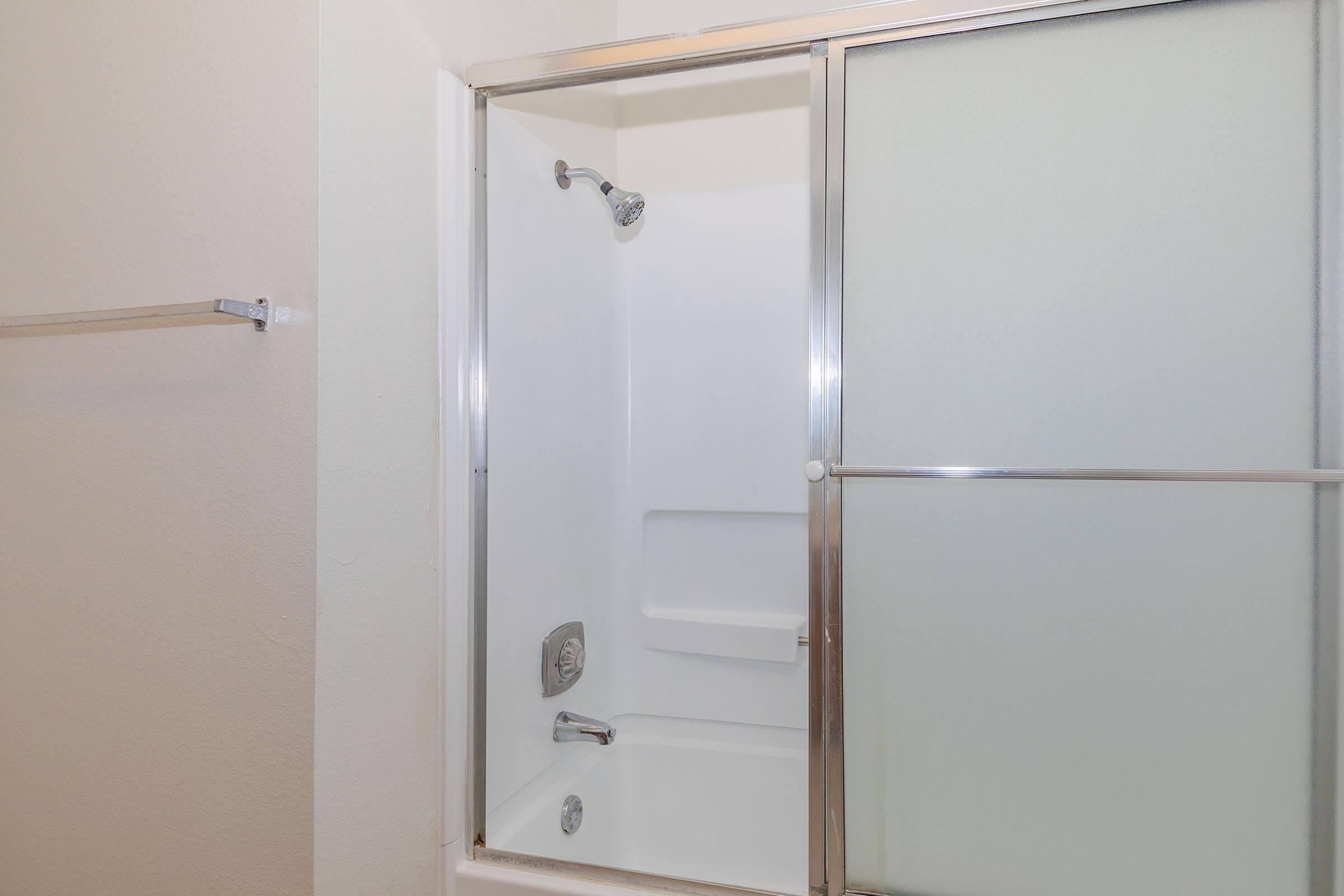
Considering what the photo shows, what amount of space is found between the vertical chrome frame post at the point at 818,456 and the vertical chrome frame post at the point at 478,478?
0.58 metres

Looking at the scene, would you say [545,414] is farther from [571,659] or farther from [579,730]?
[579,730]

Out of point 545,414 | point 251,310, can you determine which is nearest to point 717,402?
point 545,414

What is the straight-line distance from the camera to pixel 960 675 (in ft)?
Answer: 3.92

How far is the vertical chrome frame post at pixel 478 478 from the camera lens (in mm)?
1425

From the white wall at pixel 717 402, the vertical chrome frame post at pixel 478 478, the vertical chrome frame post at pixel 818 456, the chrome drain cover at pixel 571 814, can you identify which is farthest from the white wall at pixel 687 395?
the vertical chrome frame post at pixel 818 456

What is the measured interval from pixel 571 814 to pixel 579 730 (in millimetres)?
174

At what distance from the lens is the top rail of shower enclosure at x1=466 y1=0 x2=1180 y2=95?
3.89 feet

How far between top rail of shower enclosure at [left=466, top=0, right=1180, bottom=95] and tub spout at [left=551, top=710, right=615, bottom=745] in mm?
1253

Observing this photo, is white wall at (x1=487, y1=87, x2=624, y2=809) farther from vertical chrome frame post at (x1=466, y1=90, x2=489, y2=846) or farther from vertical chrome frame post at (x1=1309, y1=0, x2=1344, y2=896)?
vertical chrome frame post at (x1=1309, y1=0, x2=1344, y2=896)

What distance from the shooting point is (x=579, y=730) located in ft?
5.71

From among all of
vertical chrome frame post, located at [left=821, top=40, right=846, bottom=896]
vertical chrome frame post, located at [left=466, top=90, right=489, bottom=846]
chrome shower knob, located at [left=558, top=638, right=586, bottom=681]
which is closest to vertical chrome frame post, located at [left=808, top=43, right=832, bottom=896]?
vertical chrome frame post, located at [left=821, top=40, right=846, bottom=896]

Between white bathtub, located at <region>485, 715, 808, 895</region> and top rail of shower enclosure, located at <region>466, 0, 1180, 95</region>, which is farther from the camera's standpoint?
white bathtub, located at <region>485, 715, 808, 895</region>

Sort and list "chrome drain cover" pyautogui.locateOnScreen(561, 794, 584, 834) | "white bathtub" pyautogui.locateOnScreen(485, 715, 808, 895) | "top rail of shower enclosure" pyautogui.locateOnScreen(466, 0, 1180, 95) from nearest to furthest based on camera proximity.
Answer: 1. "top rail of shower enclosure" pyautogui.locateOnScreen(466, 0, 1180, 95)
2. "chrome drain cover" pyautogui.locateOnScreen(561, 794, 584, 834)
3. "white bathtub" pyautogui.locateOnScreen(485, 715, 808, 895)

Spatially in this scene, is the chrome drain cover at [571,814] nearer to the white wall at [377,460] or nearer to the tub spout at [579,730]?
the tub spout at [579,730]
